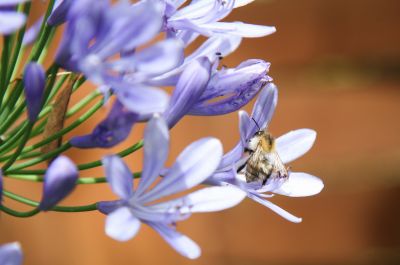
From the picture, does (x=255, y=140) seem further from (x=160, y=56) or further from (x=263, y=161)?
(x=160, y=56)

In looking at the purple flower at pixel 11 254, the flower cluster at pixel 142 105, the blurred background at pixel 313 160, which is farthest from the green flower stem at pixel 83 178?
the blurred background at pixel 313 160

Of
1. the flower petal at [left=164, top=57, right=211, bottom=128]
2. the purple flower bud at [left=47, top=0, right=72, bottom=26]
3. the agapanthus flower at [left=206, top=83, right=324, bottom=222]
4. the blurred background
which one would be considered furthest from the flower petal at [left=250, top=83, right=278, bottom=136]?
the blurred background

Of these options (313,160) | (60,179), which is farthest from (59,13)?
(313,160)

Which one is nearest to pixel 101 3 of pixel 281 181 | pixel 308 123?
pixel 281 181

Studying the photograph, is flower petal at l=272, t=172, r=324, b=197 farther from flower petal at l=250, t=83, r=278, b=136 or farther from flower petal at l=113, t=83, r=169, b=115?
flower petal at l=113, t=83, r=169, b=115

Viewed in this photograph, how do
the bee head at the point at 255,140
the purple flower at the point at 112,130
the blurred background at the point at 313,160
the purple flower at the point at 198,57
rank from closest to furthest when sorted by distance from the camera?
the purple flower at the point at 112,130, the purple flower at the point at 198,57, the bee head at the point at 255,140, the blurred background at the point at 313,160

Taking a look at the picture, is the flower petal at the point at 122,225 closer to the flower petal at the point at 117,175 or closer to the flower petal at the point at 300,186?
the flower petal at the point at 117,175
